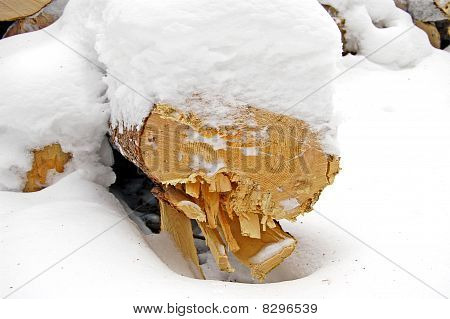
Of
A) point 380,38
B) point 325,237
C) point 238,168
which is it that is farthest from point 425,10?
point 238,168

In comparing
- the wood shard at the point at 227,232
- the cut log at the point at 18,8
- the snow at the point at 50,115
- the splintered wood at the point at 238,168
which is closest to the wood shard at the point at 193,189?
the splintered wood at the point at 238,168

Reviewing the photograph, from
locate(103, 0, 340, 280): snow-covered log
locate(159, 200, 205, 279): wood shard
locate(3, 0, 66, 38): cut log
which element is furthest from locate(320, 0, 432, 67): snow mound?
locate(159, 200, 205, 279): wood shard

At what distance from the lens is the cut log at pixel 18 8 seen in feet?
7.61

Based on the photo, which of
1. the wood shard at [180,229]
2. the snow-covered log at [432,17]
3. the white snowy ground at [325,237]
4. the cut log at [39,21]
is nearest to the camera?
the white snowy ground at [325,237]

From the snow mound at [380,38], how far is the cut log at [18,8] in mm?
1886

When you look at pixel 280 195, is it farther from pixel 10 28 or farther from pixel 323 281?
pixel 10 28

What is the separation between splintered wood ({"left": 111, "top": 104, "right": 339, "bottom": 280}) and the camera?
157 cm

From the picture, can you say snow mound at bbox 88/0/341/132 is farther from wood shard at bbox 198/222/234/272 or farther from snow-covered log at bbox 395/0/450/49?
snow-covered log at bbox 395/0/450/49

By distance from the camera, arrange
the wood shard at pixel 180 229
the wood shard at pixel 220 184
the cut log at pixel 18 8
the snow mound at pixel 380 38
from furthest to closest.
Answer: the snow mound at pixel 380 38, the cut log at pixel 18 8, the wood shard at pixel 180 229, the wood shard at pixel 220 184

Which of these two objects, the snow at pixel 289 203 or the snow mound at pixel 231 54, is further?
the snow at pixel 289 203

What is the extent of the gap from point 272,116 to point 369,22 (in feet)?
7.11

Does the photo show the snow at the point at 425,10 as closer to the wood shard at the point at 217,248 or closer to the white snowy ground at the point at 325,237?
the white snowy ground at the point at 325,237

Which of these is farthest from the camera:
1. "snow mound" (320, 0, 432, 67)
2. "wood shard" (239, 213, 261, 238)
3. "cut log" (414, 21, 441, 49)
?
"cut log" (414, 21, 441, 49)

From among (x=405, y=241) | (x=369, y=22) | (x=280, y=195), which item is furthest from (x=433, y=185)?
(x=369, y=22)
